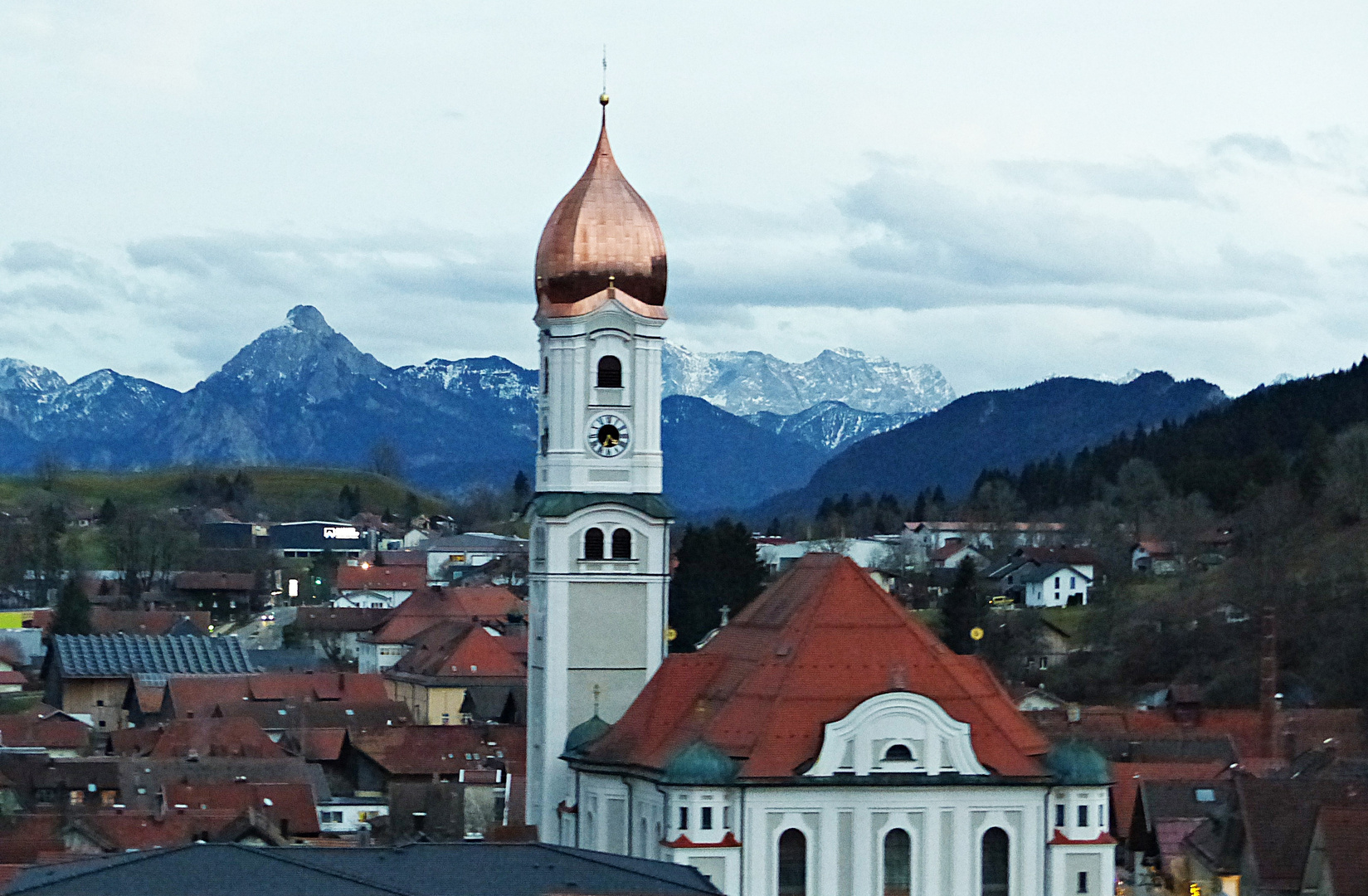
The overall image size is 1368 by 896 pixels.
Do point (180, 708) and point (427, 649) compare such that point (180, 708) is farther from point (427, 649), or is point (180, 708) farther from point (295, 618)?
point (295, 618)

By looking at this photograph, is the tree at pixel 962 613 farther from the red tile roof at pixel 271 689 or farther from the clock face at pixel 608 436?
the clock face at pixel 608 436

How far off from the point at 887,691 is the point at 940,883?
149 inches

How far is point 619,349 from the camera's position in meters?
65.2

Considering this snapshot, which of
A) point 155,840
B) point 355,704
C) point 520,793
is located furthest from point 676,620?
point 155,840

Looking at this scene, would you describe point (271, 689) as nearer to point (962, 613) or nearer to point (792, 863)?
point (962, 613)

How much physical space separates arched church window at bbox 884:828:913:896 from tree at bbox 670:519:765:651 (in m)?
55.6

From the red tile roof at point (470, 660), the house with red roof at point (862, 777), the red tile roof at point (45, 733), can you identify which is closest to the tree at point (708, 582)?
the red tile roof at point (470, 660)

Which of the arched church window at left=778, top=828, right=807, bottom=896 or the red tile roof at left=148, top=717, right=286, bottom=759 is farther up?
the red tile roof at left=148, top=717, right=286, bottom=759

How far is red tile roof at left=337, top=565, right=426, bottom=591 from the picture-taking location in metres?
190

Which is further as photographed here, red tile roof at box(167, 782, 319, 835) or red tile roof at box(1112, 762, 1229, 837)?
red tile roof at box(1112, 762, 1229, 837)

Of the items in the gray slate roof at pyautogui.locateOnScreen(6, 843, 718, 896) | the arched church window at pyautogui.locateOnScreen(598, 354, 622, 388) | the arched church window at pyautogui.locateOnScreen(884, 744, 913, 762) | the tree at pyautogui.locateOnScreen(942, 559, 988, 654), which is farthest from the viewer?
the tree at pyautogui.locateOnScreen(942, 559, 988, 654)

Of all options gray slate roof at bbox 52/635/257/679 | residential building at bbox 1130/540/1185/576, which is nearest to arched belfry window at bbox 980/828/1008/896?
gray slate roof at bbox 52/635/257/679

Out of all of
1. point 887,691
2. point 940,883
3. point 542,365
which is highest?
point 542,365

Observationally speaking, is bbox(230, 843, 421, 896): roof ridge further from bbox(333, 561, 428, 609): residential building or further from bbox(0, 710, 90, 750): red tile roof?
bbox(333, 561, 428, 609): residential building
